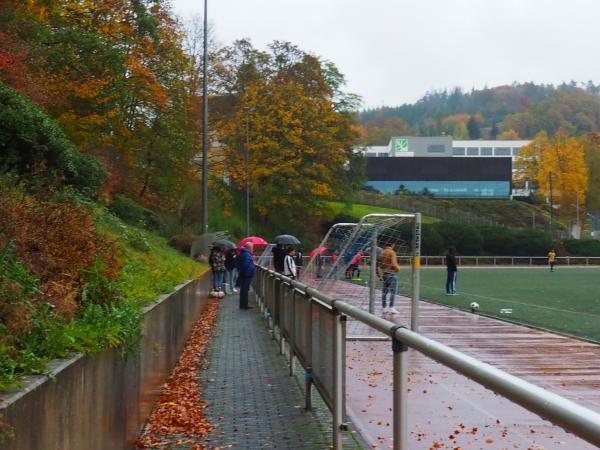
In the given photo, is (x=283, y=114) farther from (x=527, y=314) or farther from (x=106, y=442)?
(x=106, y=442)

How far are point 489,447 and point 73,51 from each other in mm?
26749

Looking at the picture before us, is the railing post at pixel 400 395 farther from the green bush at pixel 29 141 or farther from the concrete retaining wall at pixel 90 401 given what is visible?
the green bush at pixel 29 141

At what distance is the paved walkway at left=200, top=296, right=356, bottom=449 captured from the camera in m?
8.19

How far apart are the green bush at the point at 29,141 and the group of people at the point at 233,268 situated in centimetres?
630

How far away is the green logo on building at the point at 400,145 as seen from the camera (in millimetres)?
158125

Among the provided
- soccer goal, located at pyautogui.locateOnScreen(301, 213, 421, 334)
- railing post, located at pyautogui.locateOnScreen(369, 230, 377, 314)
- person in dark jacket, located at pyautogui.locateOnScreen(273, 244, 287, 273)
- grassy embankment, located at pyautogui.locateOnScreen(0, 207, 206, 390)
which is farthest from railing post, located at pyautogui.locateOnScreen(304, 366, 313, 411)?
person in dark jacket, located at pyautogui.locateOnScreen(273, 244, 287, 273)

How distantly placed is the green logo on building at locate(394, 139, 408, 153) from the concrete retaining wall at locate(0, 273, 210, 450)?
149m

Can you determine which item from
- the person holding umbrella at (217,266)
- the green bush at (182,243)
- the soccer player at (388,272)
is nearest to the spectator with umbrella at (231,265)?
the person holding umbrella at (217,266)

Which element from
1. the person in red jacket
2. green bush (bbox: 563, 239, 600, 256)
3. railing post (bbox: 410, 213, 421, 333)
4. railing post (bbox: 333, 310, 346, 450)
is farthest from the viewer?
green bush (bbox: 563, 239, 600, 256)

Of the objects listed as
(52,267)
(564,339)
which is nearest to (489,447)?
(52,267)

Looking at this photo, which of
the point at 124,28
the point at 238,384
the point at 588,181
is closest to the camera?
the point at 238,384

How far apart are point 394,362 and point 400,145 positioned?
512ft

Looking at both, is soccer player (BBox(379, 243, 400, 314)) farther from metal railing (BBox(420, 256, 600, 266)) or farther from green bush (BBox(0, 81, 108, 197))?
metal railing (BBox(420, 256, 600, 266))

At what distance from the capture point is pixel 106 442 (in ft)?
20.4
